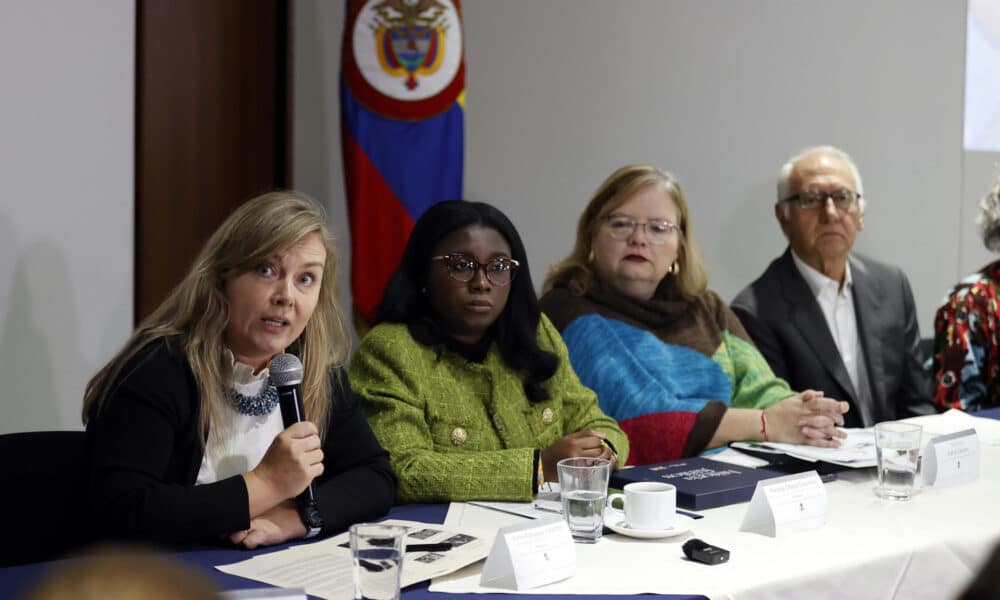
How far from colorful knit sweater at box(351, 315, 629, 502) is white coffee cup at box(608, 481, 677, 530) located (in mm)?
274

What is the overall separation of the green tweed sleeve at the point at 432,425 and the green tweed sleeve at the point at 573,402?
16cm

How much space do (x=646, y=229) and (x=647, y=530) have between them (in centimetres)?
132

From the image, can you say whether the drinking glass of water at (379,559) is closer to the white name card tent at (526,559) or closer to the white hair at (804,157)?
the white name card tent at (526,559)

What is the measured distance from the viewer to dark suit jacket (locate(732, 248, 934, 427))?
3242mm

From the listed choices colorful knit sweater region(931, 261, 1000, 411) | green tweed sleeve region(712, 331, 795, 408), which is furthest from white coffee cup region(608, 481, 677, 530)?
colorful knit sweater region(931, 261, 1000, 411)

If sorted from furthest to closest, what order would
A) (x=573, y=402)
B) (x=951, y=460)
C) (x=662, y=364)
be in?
(x=662, y=364) < (x=573, y=402) < (x=951, y=460)

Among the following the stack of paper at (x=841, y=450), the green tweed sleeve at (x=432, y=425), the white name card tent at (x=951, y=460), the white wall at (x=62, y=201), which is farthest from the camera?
the white wall at (x=62, y=201)

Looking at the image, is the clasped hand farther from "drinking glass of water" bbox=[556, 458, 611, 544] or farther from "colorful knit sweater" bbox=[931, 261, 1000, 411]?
"colorful knit sweater" bbox=[931, 261, 1000, 411]

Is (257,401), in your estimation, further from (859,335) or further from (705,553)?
(859,335)

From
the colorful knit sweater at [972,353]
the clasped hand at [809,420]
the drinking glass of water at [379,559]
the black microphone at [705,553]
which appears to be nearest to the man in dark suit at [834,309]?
the colorful knit sweater at [972,353]

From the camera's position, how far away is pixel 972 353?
126 inches

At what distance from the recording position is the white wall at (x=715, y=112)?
4.37 meters

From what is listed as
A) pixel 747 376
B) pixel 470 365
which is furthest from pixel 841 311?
pixel 470 365

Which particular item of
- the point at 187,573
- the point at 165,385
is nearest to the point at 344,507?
the point at 165,385
